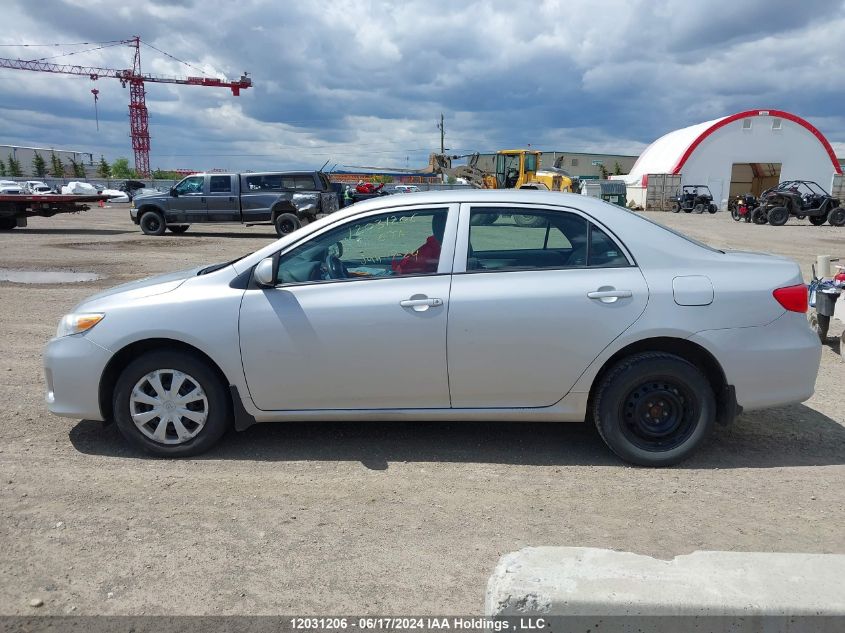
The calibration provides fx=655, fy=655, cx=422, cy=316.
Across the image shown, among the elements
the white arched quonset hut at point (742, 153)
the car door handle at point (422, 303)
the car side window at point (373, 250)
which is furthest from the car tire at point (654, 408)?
the white arched quonset hut at point (742, 153)

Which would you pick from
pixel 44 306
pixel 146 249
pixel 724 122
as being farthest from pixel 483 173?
pixel 44 306

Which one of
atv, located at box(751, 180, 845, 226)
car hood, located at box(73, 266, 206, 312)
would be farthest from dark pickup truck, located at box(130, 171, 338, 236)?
atv, located at box(751, 180, 845, 226)

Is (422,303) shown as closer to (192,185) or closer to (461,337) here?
(461,337)

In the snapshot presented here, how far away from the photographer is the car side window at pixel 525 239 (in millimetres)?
4094

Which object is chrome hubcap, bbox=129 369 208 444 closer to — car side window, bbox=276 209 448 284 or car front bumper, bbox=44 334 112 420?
car front bumper, bbox=44 334 112 420

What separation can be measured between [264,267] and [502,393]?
5.34 feet

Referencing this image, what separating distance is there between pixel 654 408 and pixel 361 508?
1860 millimetres

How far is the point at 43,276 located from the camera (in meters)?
11.7

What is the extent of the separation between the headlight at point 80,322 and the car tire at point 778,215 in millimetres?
29791

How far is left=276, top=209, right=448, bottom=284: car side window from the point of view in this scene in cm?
411

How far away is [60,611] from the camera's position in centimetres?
272

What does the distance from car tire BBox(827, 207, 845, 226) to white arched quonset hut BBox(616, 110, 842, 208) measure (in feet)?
56.4

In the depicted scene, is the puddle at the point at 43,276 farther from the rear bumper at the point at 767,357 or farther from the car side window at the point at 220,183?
the rear bumper at the point at 767,357

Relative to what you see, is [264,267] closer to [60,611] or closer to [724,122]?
[60,611]
